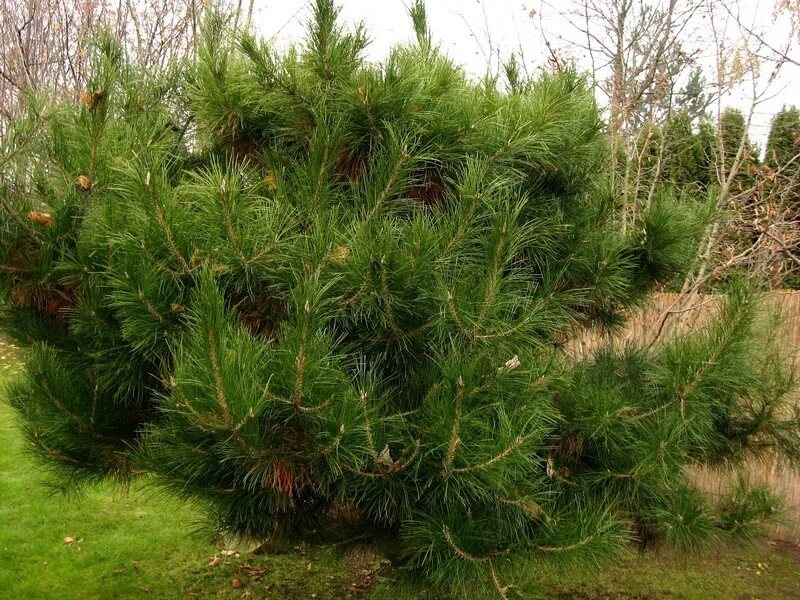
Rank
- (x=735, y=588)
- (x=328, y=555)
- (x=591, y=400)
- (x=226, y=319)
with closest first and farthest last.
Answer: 1. (x=226, y=319)
2. (x=591, y=400)
3. (x=328, y=555)
4. (x=735, y=588)

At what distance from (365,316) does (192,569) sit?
327 centimetres

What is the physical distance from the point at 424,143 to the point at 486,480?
3.77ft

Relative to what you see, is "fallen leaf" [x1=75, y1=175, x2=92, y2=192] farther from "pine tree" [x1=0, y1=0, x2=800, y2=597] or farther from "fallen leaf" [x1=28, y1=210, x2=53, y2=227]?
"fallen leaf" [x1=28, y1=210, x2=53, y2=227]

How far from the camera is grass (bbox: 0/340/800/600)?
172 inches

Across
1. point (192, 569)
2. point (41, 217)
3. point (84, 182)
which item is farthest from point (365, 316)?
point (192, 569)

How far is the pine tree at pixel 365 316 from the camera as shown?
2041 millimetres

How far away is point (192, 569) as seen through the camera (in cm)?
473

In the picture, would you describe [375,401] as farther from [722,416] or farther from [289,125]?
[722,416]

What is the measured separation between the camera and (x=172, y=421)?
6.62 feet

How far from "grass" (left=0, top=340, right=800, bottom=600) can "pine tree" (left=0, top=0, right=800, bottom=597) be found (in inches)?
70.6

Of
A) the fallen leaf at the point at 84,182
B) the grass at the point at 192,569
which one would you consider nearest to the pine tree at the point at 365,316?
the fallen leaf at the point at 84,182

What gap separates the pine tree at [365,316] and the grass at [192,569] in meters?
1.79

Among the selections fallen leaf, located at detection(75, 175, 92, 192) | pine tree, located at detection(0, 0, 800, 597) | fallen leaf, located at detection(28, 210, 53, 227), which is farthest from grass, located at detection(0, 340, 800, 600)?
fallen leaf, located at detection(75, 175, 92, 192)

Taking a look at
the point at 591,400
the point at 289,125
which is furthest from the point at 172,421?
the point at 591,400
